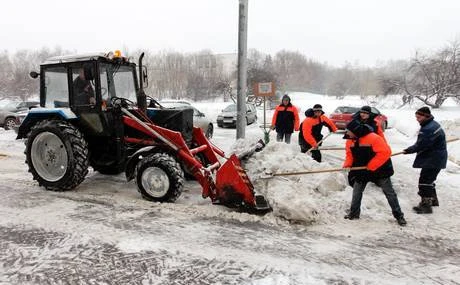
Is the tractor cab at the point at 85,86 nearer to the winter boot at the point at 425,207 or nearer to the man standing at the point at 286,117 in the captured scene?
the man standing at the point at 286,117

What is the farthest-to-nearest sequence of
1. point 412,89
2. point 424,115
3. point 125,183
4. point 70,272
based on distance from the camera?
point 412,89
point 125,183
point 424,115
point 70,272

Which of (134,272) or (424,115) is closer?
(134,272)

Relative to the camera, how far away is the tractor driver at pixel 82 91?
5895 millimetres

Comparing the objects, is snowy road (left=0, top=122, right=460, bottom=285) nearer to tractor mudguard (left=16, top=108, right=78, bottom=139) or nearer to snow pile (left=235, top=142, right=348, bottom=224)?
snow pile (left=235, top=142, right=348, bottom=224)

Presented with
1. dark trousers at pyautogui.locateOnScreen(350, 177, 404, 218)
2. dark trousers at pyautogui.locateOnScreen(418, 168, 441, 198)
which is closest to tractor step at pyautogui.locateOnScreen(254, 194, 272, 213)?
dark trousers at pyautogui.locateOnScreen(350, 177, 404, 218)

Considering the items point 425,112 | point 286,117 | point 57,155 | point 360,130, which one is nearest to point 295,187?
point 360,130

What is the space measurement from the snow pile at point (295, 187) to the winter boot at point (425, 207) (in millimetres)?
1057

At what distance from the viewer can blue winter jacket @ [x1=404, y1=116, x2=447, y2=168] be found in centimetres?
543

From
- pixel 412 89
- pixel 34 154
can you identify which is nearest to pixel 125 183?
pixel 34 154

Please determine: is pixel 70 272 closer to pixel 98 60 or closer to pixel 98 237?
pixel 98 237

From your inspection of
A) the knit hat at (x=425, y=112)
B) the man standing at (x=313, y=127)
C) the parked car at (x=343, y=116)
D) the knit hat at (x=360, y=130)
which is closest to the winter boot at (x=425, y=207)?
the knit hat at (x=425, y=112)

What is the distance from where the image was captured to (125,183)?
670 centimetres

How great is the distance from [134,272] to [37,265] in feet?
3.31

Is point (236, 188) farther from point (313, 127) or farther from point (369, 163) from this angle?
point (313, 127)
